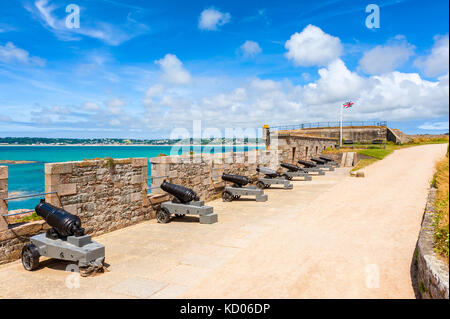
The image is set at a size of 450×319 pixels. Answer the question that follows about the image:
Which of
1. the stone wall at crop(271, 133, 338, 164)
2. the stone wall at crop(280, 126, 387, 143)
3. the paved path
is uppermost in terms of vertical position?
the stone wall at crop(280, 126, 387, 143)

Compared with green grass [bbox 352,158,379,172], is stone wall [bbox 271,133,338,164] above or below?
above

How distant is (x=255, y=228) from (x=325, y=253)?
2.28m

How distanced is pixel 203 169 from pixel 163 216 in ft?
10.2

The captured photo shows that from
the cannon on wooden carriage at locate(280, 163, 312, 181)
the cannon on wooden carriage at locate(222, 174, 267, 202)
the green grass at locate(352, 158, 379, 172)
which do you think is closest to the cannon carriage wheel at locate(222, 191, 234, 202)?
the cannon on wooden carriage at locate(222, 174, 267, 202)

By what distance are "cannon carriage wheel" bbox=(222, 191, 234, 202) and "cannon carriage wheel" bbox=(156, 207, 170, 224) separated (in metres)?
3.51

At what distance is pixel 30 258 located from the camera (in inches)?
203

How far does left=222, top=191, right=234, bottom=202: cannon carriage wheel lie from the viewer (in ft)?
38.0

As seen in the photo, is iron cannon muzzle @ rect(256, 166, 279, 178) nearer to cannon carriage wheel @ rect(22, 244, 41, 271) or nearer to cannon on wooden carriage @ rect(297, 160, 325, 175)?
cannon on wooden carriage @ rect(297, 160, 325, 175)

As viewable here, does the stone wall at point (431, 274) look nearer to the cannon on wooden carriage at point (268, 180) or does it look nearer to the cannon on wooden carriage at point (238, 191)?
the cannon on wooden carriage at point (238, 191)

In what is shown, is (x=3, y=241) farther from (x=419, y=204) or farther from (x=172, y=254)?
(x=419, y=204)

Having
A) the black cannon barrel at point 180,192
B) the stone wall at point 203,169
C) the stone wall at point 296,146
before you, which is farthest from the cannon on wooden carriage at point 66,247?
the stone wall at point 296,146
